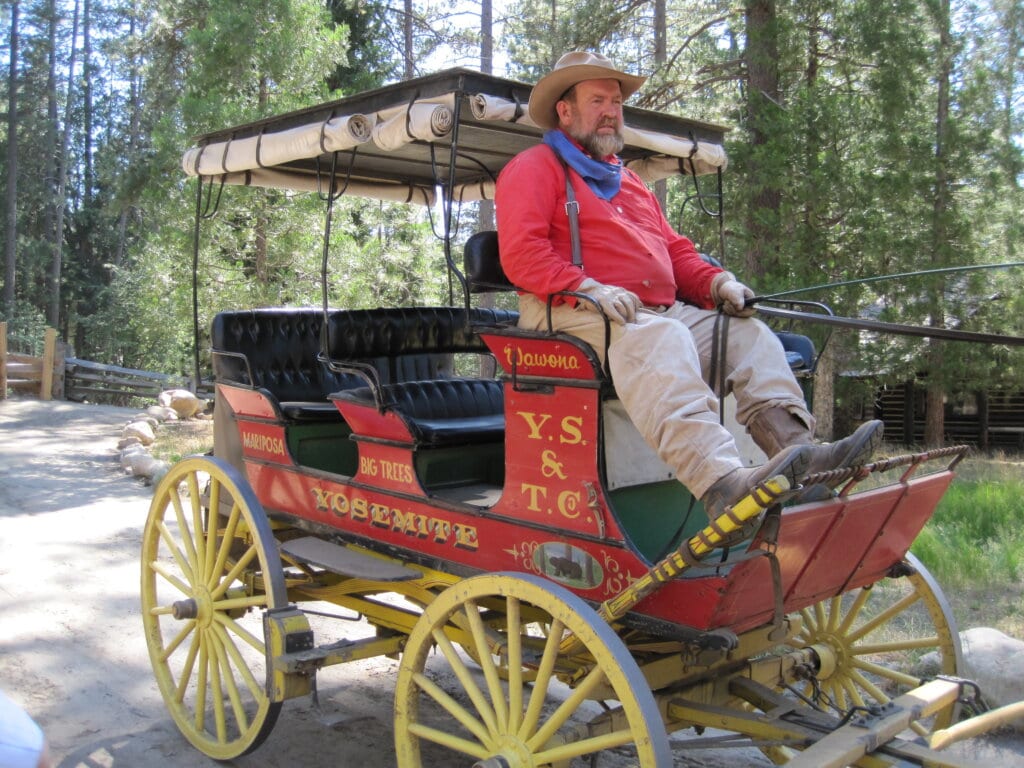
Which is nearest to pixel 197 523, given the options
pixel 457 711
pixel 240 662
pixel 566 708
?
pixel 240 662

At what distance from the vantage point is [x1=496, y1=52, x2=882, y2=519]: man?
2.69 metres

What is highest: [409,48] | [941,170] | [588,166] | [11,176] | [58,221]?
[11,176]

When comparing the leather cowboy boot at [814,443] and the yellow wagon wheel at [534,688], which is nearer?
the yellow wagon wheel at [534,688]

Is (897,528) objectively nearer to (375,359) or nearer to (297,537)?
(297,537)

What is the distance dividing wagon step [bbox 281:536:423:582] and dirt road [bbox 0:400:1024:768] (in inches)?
31.5

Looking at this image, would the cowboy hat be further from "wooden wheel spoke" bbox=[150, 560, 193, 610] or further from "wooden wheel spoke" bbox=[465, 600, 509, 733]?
"wooden wheel spoke" bbox=[150, 560, 193, 610]

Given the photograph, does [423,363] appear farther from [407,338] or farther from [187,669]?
[187,669]

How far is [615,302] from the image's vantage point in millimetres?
2977

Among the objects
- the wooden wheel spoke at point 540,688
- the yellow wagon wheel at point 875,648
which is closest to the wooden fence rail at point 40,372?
the yellow wagon wheel at point 875,648

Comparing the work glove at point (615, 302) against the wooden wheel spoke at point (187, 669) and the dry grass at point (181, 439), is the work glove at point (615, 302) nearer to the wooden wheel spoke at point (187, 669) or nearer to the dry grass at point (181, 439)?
the wooden wheel spoke at point (187, 669)

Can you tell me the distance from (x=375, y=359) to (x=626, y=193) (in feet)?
6.53

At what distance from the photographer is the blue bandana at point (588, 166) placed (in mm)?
3457

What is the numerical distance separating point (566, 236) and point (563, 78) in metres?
0.54

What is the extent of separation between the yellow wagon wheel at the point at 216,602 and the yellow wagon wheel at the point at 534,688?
813 millimetres
